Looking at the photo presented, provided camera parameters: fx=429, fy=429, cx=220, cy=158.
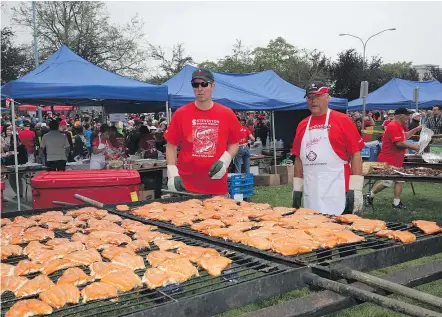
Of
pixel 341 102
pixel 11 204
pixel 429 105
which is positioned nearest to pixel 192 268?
pixel 11 204

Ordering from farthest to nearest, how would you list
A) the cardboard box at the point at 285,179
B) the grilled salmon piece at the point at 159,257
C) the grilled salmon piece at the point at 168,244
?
the cardboard box at the point at 285,179 < the grilled salmon piece at the point at 168,244 < the grilled salmon piece at the point at 159,257

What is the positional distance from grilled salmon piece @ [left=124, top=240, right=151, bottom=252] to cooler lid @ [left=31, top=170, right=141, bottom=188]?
3632mm

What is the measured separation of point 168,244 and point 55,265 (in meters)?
0.64

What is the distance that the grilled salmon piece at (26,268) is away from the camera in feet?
7.13

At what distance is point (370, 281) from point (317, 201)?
2.42 metres

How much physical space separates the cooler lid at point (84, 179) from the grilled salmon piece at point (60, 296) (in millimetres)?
4228

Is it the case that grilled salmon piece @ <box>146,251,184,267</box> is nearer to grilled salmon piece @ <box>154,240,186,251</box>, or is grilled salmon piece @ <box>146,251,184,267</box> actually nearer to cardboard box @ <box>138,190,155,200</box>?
grilled salmon piece @ <box>154,240,186,251</box>

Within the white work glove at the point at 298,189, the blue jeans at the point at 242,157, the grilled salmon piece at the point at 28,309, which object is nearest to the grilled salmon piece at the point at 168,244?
the grilled salmon piece at the point at 28,309

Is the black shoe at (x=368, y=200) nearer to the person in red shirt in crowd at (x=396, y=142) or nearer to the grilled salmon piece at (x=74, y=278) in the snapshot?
the person in red shirt in crowd at (x=396, y=142)

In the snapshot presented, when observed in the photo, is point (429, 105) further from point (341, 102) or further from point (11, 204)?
point (11, 204)

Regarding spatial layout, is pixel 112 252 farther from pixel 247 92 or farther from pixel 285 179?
pixel 247 92

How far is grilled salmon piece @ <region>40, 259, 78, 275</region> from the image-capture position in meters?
2.19

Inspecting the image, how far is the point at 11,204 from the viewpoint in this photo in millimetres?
10016

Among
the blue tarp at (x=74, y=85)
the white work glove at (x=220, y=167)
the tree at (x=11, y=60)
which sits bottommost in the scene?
the white work glove at (x=220, y=167)
